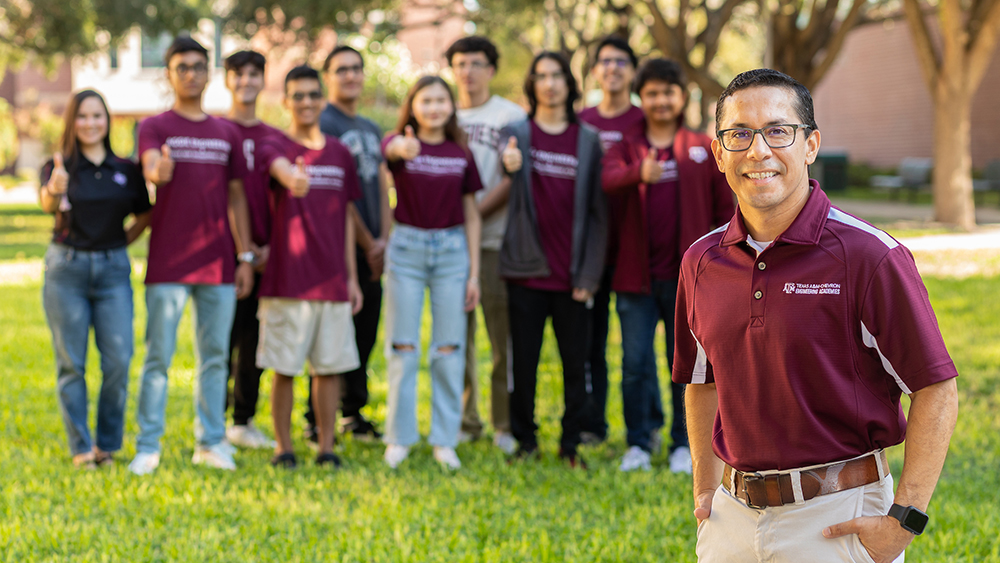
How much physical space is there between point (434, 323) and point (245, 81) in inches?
77.0

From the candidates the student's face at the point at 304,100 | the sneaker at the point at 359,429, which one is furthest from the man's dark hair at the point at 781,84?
the sneaker at the point at 359,429

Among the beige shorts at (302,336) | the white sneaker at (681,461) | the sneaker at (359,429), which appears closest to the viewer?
the beige shorts at (302,336)

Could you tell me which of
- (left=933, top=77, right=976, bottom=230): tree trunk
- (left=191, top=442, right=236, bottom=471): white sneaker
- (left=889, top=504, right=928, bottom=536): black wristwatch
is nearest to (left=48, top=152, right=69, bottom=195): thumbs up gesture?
(left=191, top=442, right=236, bottom=471): white sneaker

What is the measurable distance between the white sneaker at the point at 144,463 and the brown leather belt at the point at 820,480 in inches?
159

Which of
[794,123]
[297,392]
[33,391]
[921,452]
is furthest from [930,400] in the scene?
[33,391]

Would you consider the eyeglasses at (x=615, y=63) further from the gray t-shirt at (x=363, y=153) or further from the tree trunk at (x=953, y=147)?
the tree trunk at (x=953, y=147)

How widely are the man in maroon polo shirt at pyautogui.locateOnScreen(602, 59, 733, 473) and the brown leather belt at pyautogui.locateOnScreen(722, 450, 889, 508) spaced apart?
9.82 feet

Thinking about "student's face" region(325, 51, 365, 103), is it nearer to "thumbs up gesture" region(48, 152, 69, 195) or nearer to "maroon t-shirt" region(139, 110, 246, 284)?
"maroon t-shirt" region(139, 110, 246, 284)

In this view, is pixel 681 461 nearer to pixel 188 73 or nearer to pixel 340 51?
pixel 340 51

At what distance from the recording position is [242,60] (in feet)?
19.4

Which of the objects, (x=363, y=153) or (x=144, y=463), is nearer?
(x=144, y=463)

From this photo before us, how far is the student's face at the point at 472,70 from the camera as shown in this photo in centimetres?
607

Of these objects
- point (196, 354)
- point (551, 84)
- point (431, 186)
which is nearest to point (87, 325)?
point (196, 354)

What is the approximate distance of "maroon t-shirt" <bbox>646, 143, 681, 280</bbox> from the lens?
5512 mm
